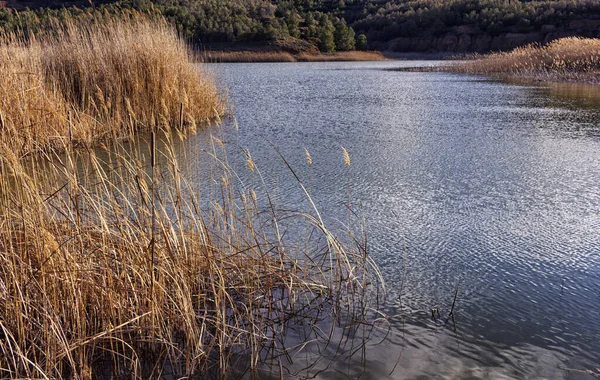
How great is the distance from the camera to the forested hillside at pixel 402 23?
1132 inches

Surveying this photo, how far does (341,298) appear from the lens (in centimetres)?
226

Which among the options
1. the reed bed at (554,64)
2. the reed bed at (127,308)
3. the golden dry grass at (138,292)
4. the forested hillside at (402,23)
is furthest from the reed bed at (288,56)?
the reed bed at (127,308)

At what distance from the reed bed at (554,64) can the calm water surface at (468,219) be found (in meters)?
6.20

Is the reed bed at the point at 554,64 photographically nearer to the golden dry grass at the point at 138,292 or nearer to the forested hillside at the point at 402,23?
the golden dry grass at the point at 138,292

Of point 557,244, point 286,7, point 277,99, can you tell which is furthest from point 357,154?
point 286,7

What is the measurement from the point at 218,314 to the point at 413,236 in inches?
55.2

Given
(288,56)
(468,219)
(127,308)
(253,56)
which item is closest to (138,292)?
(127,308)

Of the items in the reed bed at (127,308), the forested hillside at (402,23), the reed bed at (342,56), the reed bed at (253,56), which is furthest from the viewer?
the reed bed at (342,56)

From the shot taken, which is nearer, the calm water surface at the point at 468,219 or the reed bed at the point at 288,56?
the calm water surface at the point at 468,219

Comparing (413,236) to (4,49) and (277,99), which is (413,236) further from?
(277,99)

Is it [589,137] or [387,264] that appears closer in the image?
[387,264]

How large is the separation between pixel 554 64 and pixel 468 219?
519 inches

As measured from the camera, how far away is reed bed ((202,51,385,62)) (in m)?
26.8

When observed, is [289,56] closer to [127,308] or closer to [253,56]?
[253,56]
